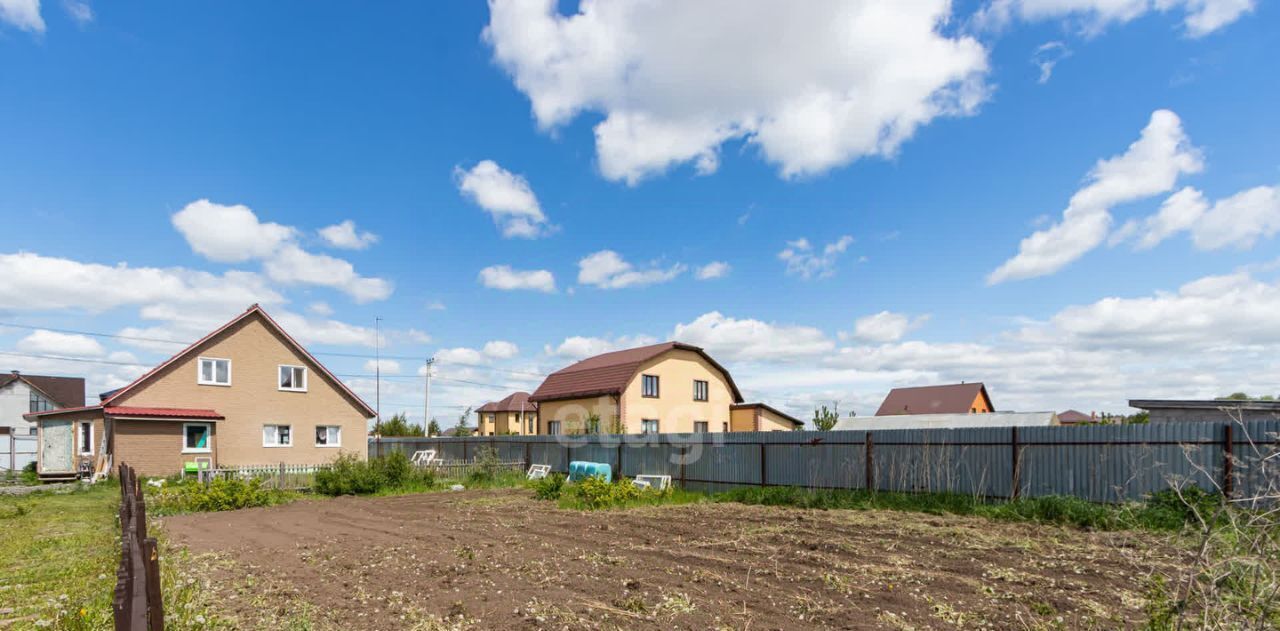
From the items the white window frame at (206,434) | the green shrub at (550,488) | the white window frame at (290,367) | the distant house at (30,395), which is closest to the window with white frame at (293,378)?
the white window frame at (290,367)

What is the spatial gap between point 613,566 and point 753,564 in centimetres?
164

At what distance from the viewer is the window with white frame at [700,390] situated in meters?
36.3

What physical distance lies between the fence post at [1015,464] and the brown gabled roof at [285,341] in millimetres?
24868

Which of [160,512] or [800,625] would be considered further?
[160,512]

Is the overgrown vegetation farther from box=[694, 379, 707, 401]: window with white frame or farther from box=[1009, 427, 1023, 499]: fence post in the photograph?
box=[694, 379, 707, 401]: window with white frame

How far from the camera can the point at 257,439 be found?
26.8m

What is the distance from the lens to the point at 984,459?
43.9ft

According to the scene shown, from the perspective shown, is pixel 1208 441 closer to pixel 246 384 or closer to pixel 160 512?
pixel 160 512

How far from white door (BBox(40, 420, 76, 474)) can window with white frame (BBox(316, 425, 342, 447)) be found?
8487 millimetres

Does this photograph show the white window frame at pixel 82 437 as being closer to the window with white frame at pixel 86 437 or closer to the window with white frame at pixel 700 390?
the window with white frame at pixel 86 437

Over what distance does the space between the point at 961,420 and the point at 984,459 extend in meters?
16.5

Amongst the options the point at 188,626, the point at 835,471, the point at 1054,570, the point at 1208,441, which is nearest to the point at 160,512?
the point at 188,626

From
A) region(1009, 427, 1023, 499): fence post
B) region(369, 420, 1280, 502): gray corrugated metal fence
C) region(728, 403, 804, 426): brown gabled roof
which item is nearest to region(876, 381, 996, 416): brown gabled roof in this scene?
region(728, 403, 804, 426): brown gabled roof

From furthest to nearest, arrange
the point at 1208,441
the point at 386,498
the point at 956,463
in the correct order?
1. the point at 386,498
2. the point at 956,463
3. the point at 1208,441
